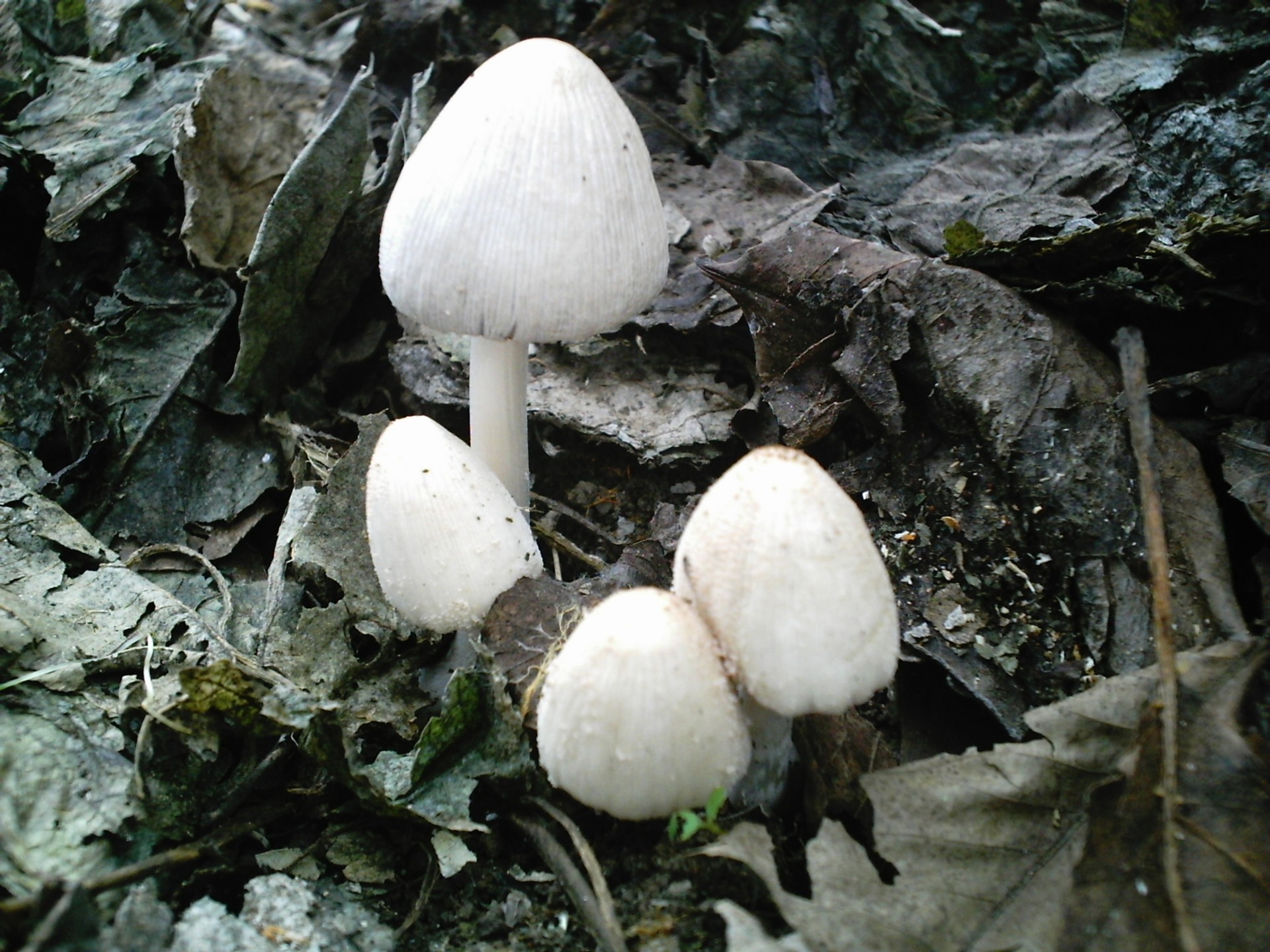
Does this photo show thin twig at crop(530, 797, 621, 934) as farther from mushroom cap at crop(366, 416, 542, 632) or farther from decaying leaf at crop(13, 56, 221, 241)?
decaying leaf at crop(13, 56, 221, 241)

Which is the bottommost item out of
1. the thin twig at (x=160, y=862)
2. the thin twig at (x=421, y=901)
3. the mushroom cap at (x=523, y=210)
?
the thin twig at (x=421, y=901)

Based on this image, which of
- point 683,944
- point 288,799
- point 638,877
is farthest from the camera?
point 288,799

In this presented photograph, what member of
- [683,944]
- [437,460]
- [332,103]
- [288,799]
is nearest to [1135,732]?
[683,944]

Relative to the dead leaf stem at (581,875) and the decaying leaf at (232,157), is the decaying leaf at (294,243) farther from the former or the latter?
the dead leaf stem at (581,875)

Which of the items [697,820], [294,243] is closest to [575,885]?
[697,820]

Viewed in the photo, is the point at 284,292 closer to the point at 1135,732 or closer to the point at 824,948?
the point at 824,948

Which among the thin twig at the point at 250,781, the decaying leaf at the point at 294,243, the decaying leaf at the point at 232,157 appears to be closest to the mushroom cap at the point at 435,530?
the thin twig at the point at 250,781

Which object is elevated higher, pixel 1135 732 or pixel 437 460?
pixel 437 460
